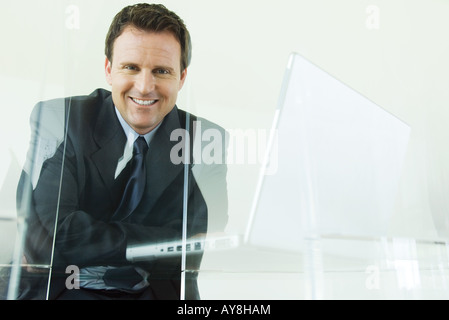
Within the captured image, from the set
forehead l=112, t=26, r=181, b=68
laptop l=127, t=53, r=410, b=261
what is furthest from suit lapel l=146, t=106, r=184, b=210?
→ laptop l=127, t=53, r=410, b=261

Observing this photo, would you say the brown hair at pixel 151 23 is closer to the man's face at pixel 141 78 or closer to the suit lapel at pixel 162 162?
the man's face at pixel 141 78

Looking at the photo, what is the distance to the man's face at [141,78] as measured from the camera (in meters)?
1.77

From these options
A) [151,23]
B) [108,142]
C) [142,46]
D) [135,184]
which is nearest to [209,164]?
[135,184]

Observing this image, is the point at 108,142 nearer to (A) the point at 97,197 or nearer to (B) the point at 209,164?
(A) the point at 97,197

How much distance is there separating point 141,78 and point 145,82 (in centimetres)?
2

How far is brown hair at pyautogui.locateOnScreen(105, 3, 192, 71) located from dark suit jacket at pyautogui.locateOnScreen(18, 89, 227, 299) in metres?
0.26

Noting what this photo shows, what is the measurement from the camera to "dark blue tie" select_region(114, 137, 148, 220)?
167 centimetres

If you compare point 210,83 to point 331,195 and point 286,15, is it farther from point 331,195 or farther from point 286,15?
point 331,195

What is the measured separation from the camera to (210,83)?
196cm

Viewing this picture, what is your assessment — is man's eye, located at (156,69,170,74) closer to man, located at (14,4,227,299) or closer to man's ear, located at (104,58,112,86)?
man, located at (14,4,227,299)

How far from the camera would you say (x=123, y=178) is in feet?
5.65

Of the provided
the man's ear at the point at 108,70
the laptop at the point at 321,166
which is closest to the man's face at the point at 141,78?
the man's ear at the point at 108,70

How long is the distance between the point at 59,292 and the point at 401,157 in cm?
127
